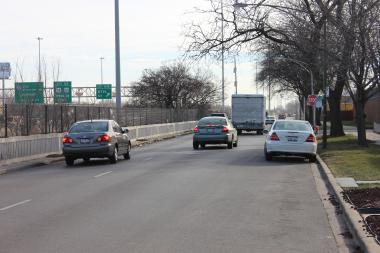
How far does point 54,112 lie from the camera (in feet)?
88.2

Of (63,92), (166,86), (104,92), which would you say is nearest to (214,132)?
(104,92)

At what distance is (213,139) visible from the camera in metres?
28.3

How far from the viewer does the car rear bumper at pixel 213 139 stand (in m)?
28.3

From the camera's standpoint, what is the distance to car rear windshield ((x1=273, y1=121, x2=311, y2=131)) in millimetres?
21438

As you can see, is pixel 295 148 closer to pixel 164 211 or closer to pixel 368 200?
pixel 368 200

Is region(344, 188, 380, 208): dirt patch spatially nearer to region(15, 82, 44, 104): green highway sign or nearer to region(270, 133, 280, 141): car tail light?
region(270, 133, 280, 141): car tail light

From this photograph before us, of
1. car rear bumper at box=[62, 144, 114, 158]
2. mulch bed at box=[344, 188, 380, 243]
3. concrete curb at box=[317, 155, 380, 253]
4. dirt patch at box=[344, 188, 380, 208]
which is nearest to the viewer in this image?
concrete curb at box=[317, 155, 380, 253]

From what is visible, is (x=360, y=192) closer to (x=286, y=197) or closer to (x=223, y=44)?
(x=286, y=197)

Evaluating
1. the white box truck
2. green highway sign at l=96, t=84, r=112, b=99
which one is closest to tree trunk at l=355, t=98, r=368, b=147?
the white box truck

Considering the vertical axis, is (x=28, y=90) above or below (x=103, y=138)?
above

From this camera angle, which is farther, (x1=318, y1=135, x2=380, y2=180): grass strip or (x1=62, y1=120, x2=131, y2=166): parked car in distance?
(x1=62, y1=120, x2=131, y2=166): parked car in distance

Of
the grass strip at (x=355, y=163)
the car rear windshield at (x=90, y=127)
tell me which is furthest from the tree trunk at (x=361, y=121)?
the car rear windshield at (x=90, y=127)

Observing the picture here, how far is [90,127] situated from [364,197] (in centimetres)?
1196

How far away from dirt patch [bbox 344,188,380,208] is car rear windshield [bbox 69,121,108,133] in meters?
10.8
